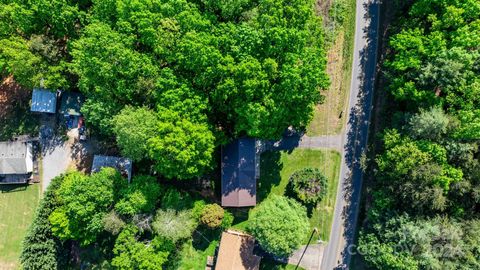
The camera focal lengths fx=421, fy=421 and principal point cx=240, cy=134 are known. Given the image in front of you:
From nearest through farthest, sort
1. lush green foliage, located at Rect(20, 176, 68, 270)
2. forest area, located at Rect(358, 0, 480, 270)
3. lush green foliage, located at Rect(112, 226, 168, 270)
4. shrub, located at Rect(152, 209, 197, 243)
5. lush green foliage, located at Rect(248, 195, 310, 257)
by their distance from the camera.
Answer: forest area, located at Rect(358, 0, 480, 270) < lush green foliage, located at Rect(248, 195, 310, 257) < shrub, located at Rect(152, 209, 197, 243) < lush green foliage, located at Rect(112, 226, 168, 270) < lush green foliage, located at Rect(20, 176, 68, 270)

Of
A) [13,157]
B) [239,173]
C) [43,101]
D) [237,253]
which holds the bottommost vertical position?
[237,253]

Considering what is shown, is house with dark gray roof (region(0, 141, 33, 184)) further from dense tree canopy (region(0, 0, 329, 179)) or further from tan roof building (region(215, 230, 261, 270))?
tan roof building (region(215, 230, 261, 270))

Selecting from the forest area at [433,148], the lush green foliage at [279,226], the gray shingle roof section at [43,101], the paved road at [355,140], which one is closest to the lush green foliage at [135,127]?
the gray shingle roof section at [43,101]

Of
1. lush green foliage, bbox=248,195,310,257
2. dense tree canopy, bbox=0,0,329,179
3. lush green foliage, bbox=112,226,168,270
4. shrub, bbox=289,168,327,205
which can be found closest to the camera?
Result: dense tree canopy, bbox=0,0,329,179

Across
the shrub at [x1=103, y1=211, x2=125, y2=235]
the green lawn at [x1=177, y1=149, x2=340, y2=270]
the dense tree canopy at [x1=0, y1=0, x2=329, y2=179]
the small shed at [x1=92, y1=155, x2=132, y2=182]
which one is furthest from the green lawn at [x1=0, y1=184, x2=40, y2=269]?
the green lawn at [x1=177, y1=149, x2=340, y2=270]

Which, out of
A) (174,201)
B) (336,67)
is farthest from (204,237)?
(336,67)

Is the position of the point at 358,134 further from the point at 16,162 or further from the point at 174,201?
the point at 16,162

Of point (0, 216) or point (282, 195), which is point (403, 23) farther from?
point (0, 216)

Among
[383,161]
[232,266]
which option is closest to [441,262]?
[383,161]
